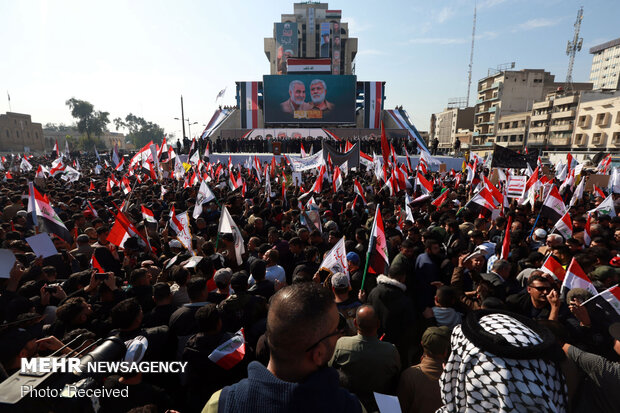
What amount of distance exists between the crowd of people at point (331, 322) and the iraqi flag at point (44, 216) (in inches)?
7.9

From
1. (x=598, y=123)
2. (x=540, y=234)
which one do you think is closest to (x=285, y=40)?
(x=598, y=123)

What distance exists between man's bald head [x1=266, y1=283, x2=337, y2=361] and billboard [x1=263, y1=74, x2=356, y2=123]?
3941 cm

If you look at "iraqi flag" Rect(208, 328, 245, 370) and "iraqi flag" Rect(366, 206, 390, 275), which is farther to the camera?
"iraqi flag" Rect(366, 206, 390, 275)

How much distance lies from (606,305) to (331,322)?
270 centimetres

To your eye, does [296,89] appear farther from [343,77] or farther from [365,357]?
[365,357]

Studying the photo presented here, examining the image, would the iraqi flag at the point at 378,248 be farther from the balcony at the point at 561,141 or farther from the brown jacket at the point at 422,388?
the balcony at the point at 561,141

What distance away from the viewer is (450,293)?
10.4 ft

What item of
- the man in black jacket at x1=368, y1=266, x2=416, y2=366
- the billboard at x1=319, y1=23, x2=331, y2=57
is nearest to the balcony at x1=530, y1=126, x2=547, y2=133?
the billboard at x1=319, y1=23, x2=331, y2=57

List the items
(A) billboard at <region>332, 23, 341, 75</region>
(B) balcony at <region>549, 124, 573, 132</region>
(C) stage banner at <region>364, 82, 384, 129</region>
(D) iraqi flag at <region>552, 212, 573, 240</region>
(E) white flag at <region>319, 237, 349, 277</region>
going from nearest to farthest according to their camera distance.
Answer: (E) white flag at <region>319, 237, 349, 277</region>, (D) iraqi flag at <region>552, 212, 573, 240</region>, (C) stage banner at <region>364, 82, 384, 129</region>, (B) balcony at <region>549, 124, 573, 132</region>, (A) billboard at <region>332, 23, 341, 75</region>

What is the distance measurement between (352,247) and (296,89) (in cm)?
3681

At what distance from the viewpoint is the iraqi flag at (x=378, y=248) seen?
4.42 meters

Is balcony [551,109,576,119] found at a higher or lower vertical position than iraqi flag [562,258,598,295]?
higher

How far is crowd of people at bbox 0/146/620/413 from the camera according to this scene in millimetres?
1347

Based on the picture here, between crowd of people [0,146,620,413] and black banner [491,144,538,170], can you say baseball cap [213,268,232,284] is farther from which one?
black banner [491,144,538,170]
